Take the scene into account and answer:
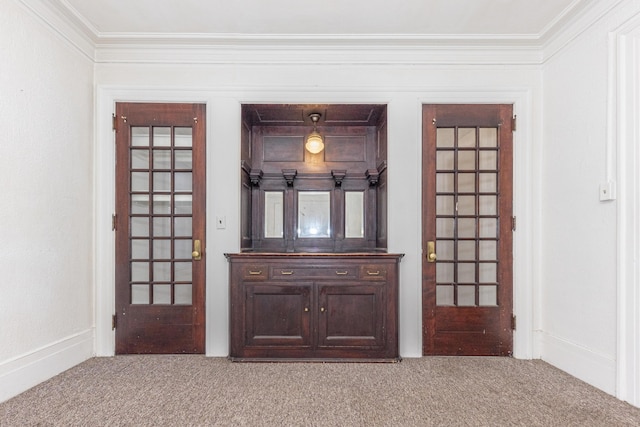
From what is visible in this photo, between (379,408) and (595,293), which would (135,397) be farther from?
(595,293)

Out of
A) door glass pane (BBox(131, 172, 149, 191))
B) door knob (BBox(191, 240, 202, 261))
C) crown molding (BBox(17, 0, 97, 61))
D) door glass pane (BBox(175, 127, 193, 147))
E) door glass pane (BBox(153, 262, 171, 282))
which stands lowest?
door glass pane (BBox(153, 262, 171, 282))

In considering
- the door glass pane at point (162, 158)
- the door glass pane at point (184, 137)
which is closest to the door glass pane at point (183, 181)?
the door glass pane at point (162, 158)

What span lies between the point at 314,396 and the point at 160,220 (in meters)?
1.96

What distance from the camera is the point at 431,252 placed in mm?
3244

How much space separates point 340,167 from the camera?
3857 mm

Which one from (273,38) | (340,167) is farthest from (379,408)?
(273,38)

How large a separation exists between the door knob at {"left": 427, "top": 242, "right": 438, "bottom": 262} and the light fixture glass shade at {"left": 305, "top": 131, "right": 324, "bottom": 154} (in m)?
1.35

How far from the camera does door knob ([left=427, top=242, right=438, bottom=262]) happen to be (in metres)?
3.24

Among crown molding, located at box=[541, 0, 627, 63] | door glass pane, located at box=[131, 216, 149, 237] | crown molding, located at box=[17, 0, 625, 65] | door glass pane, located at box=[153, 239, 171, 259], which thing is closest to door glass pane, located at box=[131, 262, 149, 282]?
door glass pane, located at box=[153, 239, 171, 259]

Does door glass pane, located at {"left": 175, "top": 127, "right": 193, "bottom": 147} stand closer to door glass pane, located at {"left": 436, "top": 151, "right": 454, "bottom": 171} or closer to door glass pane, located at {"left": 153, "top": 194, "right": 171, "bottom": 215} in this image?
door glass pane, located at {"left": 153, "top": 194, "right": 171, "bottom": 215}

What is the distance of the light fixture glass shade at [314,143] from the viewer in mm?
3555

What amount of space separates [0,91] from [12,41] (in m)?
0.36

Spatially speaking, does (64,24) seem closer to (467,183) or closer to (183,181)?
(183,181)

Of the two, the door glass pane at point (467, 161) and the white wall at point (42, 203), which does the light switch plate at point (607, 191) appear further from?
the white wall at point (42, 203)
